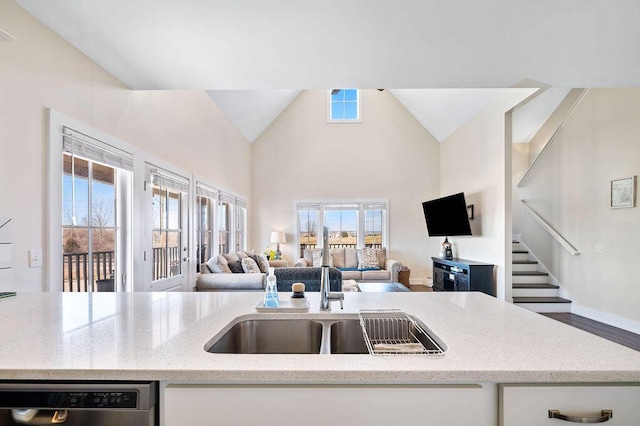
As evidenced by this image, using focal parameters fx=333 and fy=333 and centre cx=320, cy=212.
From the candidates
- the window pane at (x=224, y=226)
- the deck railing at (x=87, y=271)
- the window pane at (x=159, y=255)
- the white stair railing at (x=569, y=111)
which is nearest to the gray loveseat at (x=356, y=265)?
the window pane at (x=224, y=226)

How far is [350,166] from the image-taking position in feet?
25.5

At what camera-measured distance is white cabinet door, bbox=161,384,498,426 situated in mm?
868

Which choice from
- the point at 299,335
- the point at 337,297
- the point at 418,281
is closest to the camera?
the point at 299,335

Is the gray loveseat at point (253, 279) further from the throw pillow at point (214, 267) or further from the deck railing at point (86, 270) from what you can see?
the deck railing at point (86, 270)

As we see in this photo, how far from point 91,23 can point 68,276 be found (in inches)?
66.7

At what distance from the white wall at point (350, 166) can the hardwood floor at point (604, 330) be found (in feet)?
10.8

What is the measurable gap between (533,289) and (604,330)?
114cm

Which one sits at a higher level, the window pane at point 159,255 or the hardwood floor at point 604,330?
the window pane at point 159,255

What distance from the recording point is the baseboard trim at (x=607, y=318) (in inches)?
154

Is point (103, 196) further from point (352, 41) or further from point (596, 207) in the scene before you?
point (596, 207)

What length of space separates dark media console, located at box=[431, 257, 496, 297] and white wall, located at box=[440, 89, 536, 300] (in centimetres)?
13

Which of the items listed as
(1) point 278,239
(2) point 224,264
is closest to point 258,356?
(2) point 224,264

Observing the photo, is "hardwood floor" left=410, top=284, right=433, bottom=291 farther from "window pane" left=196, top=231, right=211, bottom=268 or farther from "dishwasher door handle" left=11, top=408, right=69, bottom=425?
"dishwasher door handle" left=11, top=408, right=69, bottom=425

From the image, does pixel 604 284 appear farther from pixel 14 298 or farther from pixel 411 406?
pixel 14 298
